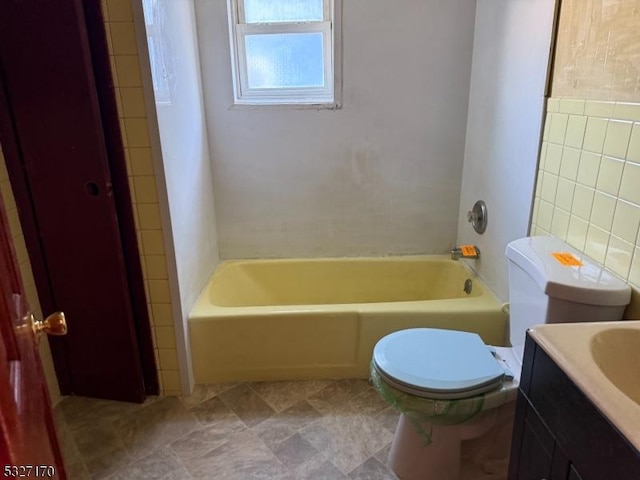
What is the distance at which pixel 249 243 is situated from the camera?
2.69 metres

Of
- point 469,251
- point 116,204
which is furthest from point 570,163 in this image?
point 116,204

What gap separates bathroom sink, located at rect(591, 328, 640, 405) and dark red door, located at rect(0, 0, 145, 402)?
5.36 feet

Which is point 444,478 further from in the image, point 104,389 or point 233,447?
point 104,389

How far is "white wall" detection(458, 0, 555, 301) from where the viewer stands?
1.77m

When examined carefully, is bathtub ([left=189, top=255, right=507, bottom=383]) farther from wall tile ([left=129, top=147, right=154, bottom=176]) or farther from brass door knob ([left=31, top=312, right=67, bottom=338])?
brass door knob ([left=31, top=312, right=67, bottom=338])

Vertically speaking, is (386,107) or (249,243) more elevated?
(386,107)

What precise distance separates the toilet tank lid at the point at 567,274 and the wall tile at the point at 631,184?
228 millimetres

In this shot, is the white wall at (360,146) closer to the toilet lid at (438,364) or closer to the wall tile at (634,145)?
the toilet lid at (438,364)

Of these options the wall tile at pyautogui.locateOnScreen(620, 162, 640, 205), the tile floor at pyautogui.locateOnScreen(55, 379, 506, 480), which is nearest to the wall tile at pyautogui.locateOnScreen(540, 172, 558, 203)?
the wall tile at pyautogui.locateOnScreen(620, 162, 640, 205)

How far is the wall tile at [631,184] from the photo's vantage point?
1.28m

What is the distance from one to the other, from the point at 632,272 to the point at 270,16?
6.61 feet

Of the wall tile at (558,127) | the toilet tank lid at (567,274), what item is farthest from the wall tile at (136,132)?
the wall tile at (558,127)

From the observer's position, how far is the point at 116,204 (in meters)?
1.81

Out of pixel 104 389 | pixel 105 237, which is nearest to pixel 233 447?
pixel 104 389
